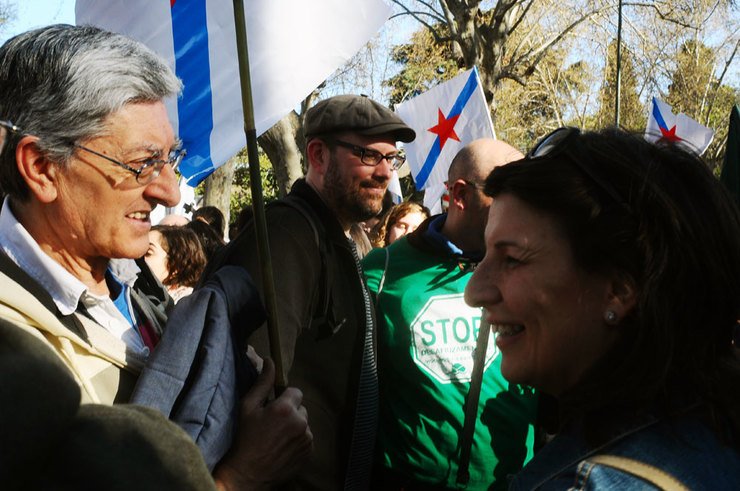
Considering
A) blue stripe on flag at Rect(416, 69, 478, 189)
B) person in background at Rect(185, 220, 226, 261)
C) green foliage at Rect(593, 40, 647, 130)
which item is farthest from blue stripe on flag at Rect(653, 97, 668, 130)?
green foliage at Rect(593, 40, 647, 130)

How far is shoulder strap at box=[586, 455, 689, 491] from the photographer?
1076mm

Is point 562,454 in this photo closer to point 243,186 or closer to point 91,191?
point 91,191

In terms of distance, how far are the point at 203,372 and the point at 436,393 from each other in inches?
52.9

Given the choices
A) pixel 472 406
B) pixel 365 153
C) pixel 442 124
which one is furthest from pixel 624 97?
pixel 472 406

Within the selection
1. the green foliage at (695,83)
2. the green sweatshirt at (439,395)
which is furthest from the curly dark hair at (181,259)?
the green foliage at (695,83)

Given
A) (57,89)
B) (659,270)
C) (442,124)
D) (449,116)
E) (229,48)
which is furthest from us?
(442,124)

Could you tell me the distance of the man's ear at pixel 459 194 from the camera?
2.95m

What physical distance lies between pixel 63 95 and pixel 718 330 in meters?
1.38

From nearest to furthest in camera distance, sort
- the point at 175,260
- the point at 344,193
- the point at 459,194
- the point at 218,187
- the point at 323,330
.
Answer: the point at 323,330, the point at 344,193, the point at 459,194, the point at 175,260, the point at 218,187

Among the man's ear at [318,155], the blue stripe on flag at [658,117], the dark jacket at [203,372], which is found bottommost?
the dark jacket at [203,372]

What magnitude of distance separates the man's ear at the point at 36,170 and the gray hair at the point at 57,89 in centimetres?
1

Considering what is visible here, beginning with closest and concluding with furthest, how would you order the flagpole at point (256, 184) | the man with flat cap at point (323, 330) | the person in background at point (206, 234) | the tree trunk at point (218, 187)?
1. the flagpole at point (256, 184)
2. the man with flat cap at point (323, 330)
3. the person in background at point (206, 234)
4. the tree trunk at point (218, 187)

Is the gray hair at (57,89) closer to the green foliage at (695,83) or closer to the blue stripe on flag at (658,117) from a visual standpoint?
the blue stripe on flag at (658,117)

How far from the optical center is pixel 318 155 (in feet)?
9.21
